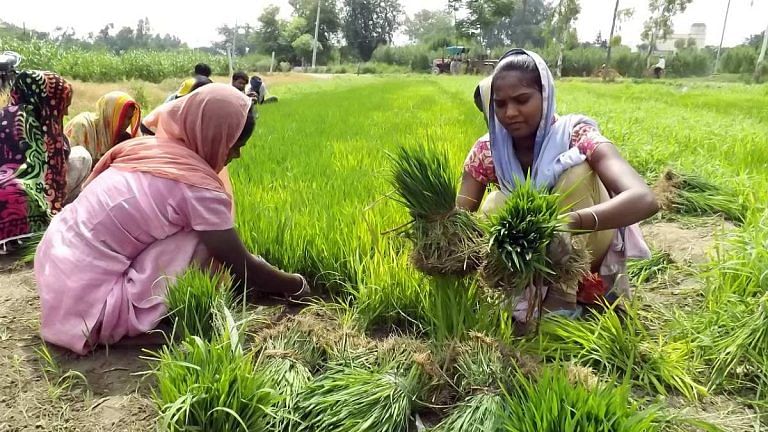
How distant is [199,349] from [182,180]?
736 mm

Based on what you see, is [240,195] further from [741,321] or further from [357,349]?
[741,321]

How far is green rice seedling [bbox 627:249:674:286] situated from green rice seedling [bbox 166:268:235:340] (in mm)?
1728

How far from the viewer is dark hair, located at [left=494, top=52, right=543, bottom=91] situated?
1.84m

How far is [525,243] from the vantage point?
1308 millimetres

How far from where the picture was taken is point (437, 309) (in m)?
1.71

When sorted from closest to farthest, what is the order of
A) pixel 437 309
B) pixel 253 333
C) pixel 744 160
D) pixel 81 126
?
pixel 437 309, pixel 253 333, pixel 81 126, pixel 744 160

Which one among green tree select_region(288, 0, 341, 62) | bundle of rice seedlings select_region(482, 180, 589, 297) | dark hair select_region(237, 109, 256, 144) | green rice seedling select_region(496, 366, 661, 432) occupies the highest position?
green tree select_region(288, 0, 341, 62)

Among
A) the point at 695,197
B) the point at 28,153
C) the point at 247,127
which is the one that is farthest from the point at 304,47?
the point at 247,127

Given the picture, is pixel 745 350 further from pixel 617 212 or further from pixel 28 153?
pixel 28 153

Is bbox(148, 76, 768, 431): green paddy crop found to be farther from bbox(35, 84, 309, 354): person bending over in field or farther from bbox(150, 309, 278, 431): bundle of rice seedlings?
bbox(35, 84, 309, 354): person bending over in field

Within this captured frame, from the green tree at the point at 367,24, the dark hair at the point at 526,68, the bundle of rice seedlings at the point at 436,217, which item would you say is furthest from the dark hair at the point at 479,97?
the green tree at the point at 367,24

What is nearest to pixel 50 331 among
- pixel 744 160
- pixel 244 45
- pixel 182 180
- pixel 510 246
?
pixel 182 180

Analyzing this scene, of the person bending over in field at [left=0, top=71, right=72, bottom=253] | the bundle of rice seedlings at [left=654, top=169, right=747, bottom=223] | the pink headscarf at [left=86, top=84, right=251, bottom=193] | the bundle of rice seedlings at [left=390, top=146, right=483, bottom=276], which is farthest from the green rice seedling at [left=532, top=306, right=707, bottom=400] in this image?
the person bending over in field at [left=0, top=71, right=72, bottom=253]

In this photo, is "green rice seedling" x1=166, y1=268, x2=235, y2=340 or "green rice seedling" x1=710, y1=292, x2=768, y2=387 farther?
"green rice seedling" x1=166, y1=268, x2=235, y2=340
